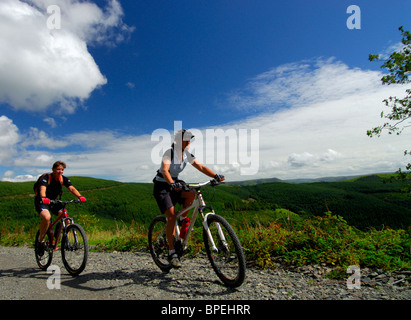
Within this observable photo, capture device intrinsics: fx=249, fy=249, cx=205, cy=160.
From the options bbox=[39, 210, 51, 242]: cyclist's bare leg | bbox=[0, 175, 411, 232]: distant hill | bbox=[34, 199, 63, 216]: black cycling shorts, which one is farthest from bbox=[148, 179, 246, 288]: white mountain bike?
bbox=[0, 175, 411, 232]: distant hill

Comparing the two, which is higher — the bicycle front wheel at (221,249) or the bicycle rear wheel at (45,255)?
the bicycle front wheel at (221,249)

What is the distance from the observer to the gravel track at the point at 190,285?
148 inches

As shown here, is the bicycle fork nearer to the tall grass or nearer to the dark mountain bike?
the tall grass

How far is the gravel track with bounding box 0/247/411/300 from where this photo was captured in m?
3.76

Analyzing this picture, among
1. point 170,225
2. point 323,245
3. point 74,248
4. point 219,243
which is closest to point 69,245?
point 74,248

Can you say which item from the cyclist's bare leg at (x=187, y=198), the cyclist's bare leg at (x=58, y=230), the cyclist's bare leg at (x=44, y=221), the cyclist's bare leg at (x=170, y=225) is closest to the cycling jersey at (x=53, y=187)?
the cyclist's bare leg at (x=44, y=221)

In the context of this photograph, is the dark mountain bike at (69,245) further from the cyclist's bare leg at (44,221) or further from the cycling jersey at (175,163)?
the cycling jersey at (175,163)

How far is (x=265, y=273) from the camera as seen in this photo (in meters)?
4.77

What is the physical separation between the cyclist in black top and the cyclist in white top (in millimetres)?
2225

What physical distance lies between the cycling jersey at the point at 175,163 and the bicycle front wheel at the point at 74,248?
6.97 ft
